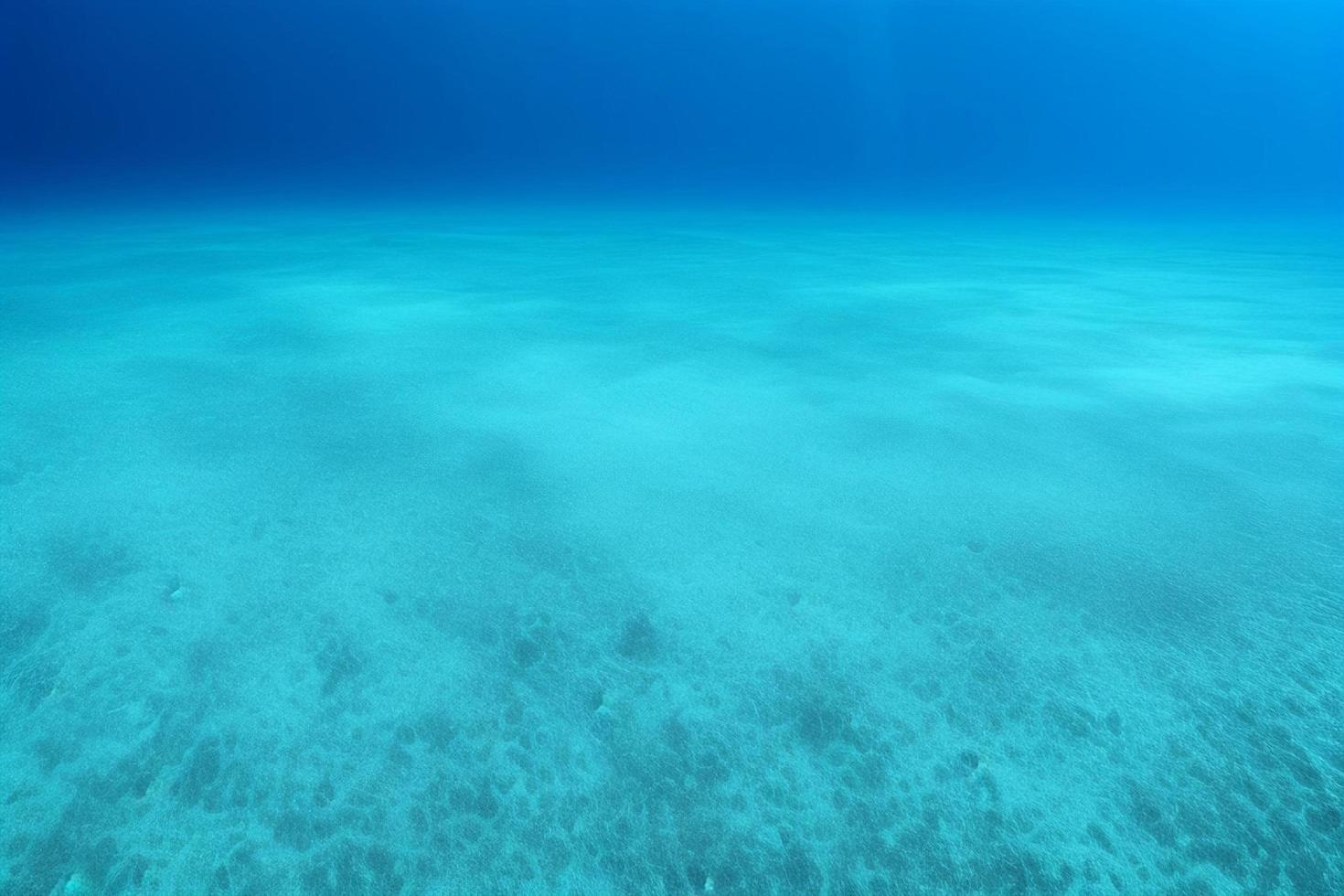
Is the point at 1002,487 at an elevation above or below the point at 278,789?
above

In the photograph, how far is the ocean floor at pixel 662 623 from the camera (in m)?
1.48

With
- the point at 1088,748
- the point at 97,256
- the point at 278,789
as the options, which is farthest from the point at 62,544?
the point at 97,256

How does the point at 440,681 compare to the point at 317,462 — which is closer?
the point at 440,681

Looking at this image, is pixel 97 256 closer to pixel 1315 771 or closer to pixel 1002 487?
pixel 1002 487

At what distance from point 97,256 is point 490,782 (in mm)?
11205

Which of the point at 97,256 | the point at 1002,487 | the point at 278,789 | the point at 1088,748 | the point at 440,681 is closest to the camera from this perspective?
the point at 278,789

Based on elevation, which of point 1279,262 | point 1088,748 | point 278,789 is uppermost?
point 1279,262

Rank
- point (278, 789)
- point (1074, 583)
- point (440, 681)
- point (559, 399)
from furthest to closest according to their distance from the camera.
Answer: point (559, 399) < point (1074, 583) < point (440, 681) < point (278, 789)

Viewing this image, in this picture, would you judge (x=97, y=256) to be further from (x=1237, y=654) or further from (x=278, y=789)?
(x=1237, y=654)

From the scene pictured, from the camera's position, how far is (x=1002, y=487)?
3.01 metres

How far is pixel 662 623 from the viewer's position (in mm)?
2143

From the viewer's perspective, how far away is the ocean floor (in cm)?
148

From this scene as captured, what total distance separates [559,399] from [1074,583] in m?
2.85

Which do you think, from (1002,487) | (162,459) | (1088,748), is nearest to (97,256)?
(162,459)
